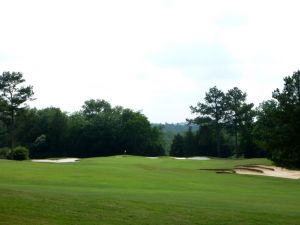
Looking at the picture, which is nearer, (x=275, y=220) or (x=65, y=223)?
(x=65, y=223)

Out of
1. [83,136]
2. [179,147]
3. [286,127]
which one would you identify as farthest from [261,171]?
[83,136]

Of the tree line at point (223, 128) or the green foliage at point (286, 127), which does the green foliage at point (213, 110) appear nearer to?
the tree line at point (223, 128)

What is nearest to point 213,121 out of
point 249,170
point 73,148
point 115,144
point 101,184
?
point 115,144

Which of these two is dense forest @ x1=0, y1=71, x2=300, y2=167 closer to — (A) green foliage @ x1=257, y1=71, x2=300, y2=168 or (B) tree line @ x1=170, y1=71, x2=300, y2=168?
(B) tree line @ x1=170, y1=71, x2=300, y2=168

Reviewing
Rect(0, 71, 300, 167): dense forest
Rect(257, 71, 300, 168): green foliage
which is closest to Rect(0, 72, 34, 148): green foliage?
Rect(0, 71, 300, 167): dense forest

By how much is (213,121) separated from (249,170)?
1945 inches

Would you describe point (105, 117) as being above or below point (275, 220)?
above

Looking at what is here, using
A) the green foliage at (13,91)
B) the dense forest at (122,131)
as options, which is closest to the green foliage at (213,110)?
the dense forest at (122,131)

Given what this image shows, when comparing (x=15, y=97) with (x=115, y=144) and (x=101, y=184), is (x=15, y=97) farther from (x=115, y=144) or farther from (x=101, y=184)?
(x=101, y=184)

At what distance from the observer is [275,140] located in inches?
789

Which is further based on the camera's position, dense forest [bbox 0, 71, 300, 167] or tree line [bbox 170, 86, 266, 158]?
tree line [bbox 170, 86, 266, 158]

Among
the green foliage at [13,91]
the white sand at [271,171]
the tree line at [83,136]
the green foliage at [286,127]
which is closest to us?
the green foliage at [286,127]

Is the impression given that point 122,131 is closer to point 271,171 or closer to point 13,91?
point 13,91

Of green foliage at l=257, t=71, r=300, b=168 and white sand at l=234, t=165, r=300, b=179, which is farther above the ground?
green foliage at l=257, t=71, r=300, b=168
